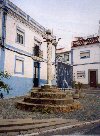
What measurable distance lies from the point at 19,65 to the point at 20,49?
136cm

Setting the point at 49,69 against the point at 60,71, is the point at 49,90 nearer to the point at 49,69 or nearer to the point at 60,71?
the point at 49,69

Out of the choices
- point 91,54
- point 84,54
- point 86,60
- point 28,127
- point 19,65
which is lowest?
point 28,127

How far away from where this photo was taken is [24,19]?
1677cm

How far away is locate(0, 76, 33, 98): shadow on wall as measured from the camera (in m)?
14.7

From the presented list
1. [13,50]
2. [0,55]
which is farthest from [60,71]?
[0,55]

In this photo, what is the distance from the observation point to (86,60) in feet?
88.4

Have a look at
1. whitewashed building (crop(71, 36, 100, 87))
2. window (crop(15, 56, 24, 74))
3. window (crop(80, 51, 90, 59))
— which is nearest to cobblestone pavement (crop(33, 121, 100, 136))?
window (crop(15, 56, 24, 74))

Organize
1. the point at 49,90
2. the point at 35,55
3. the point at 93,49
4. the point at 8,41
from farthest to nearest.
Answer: the point at 93,49, the point at 35,55, the point at 8,41, the point at 49,90

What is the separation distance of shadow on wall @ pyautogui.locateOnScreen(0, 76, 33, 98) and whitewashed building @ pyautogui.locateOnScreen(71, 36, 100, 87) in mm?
10899

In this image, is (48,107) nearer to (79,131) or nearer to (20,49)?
(79,131)

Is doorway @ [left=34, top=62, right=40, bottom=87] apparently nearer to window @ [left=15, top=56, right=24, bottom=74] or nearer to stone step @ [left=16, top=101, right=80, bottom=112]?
window @ [left=15, top=56, right=24, bottom=74]

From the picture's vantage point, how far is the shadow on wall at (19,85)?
14684 mm

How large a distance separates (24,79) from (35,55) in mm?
3389

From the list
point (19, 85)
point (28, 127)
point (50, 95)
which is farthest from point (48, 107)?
point (19, 85)
